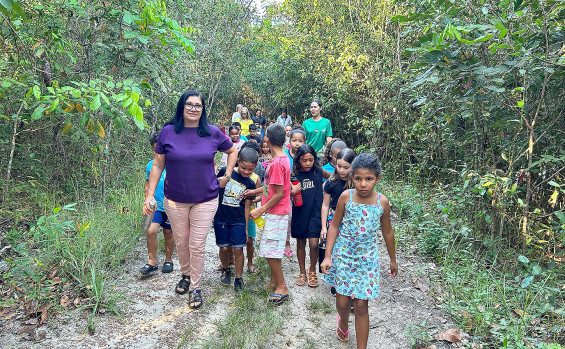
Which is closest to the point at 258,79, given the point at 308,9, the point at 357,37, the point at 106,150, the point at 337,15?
the point at 308,9

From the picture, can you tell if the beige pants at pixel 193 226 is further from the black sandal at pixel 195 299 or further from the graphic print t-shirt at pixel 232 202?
the graphic print t-shirt at pixel 232 202

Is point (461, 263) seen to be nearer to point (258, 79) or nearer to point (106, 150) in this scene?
point (106, 150)

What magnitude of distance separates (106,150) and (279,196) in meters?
2.97

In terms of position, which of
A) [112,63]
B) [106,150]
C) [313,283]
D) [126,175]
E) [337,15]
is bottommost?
[313,283]

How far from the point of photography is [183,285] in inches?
160

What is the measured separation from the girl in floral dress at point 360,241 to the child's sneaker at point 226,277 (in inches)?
61.7

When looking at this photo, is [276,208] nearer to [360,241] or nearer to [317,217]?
[317,217]

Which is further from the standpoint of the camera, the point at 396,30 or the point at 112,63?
the point at 396,30

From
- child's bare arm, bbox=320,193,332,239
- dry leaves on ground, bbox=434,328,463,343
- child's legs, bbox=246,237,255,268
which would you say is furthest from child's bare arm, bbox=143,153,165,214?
dry leaves on ground, bbox=434,328,463,343

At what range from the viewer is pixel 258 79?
21.7 metres

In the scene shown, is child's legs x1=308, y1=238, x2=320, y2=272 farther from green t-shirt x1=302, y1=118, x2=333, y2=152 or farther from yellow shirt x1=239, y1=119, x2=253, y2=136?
yellow shirt x1=239, y1=119, x2=253, y2=136

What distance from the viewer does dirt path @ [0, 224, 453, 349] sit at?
3209 millimetres

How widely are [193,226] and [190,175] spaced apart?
0.52 m

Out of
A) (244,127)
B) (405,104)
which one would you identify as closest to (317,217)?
(405,104)
